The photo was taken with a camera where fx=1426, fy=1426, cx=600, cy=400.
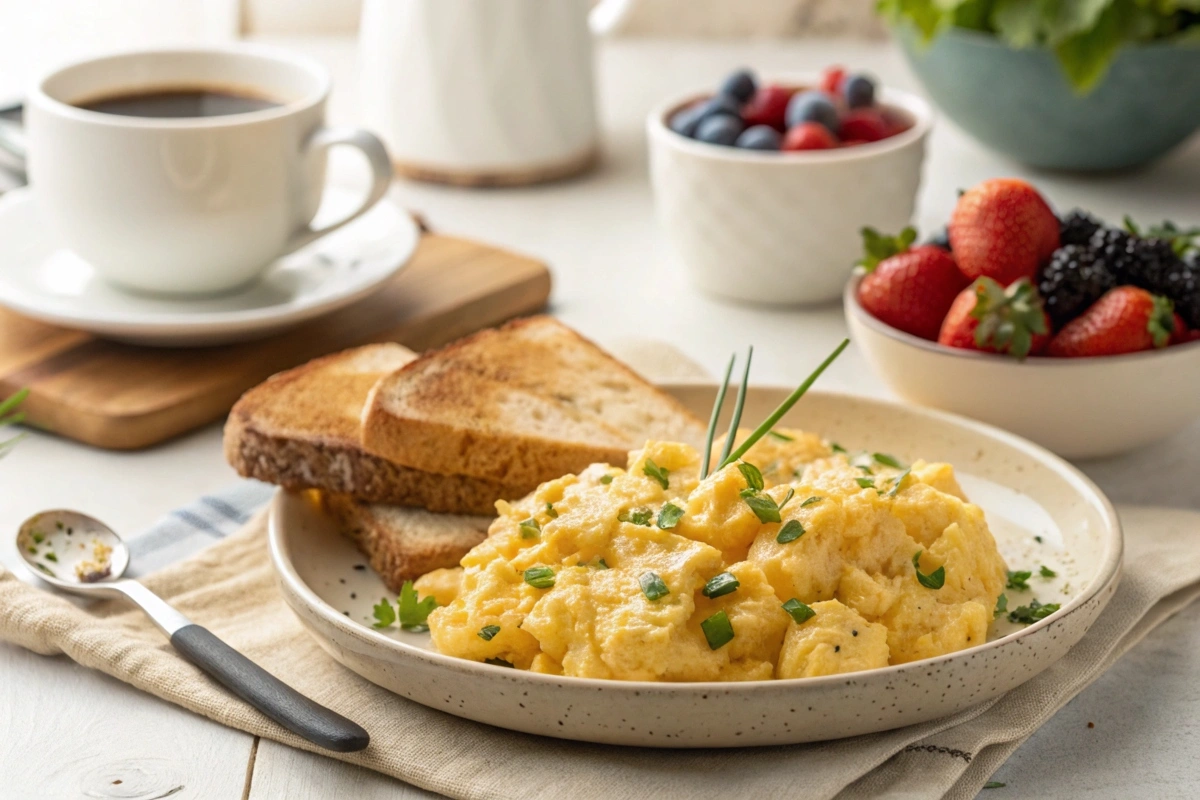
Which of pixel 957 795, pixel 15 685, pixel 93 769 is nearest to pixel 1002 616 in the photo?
pixel 957 795

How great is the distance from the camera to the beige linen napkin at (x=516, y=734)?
1.36 m

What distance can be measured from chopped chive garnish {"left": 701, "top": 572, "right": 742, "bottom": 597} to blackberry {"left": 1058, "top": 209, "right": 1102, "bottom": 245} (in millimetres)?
1005

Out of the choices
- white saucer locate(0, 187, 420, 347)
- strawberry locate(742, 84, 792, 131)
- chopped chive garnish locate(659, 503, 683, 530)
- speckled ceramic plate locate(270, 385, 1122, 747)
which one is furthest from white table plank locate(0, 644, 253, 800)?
strawberry locate(742, 84, 792, 131)

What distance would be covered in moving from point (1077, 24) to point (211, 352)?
1755 mm

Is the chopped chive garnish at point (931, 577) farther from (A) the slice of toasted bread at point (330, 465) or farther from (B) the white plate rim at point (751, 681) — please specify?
(A) the slice of toasted bread at point (330, 465)

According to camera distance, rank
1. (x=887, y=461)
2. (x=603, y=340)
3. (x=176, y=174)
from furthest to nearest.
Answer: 1. (x=603, y=340)
2. (x=176, y=174)
3. (x=887, y=461)

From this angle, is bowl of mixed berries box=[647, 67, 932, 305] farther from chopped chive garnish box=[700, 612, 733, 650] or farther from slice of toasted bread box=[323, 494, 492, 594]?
chopped chive garnish box=[700, 612, 733, 650]

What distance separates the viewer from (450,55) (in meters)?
3.15

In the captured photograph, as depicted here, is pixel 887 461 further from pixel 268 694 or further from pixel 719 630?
pixel 268 694

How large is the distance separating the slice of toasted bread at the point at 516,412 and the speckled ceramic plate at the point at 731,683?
167mm

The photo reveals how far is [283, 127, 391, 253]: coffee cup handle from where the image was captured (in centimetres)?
242

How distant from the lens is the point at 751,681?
4.37 ft

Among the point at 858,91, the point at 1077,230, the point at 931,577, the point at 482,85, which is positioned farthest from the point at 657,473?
the point at 482,85

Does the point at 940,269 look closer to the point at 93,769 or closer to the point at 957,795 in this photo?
the point at 957,795
